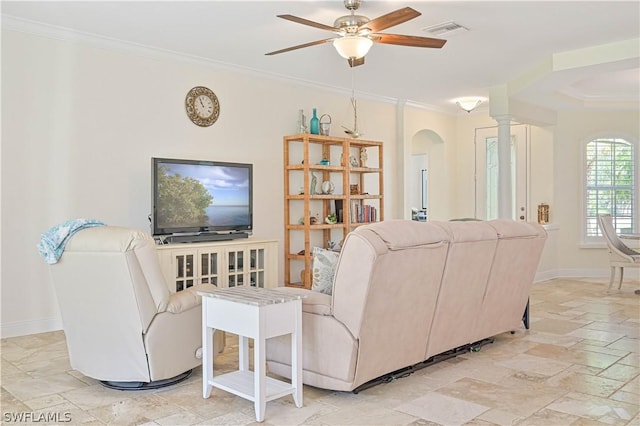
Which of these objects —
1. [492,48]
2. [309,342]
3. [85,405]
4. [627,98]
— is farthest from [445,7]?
[627,98]

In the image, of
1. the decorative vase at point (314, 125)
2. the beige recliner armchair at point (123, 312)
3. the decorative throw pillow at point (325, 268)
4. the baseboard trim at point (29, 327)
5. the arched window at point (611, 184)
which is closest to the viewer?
the beige recliner armchair at point (123, 312)

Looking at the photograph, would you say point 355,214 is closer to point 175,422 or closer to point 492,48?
point 492,48

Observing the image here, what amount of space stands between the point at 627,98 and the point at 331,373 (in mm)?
7242

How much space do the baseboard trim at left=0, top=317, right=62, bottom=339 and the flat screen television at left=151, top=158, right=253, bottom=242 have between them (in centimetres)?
114

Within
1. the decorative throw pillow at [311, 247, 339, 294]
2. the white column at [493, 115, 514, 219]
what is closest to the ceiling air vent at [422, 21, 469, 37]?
the decorative throw pillow at [311, 247, 339, 294]

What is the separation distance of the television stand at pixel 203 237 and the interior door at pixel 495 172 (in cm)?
475

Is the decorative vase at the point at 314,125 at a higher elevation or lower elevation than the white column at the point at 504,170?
higher

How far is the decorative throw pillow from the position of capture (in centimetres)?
329

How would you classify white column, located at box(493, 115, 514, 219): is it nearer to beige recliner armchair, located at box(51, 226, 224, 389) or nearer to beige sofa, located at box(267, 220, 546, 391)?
beige sofa, located at box(267, 220, 546, 391)

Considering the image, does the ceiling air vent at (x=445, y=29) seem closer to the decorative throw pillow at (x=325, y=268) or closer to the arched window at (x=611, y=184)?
the decorative throw pillow at (x=325, y=268)

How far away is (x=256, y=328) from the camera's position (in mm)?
2727

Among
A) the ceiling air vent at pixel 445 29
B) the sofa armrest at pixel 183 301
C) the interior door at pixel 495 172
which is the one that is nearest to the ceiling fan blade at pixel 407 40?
the ceiling air vent at pixel 445 29

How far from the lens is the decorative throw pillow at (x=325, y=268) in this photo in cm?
329

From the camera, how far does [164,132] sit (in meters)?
→ 5.43
